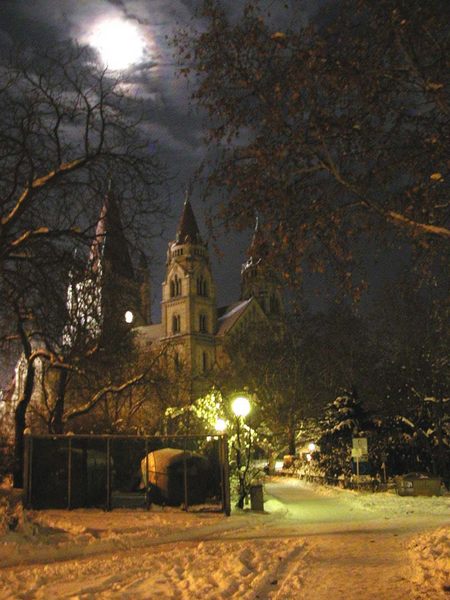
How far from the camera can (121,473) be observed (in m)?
18.8

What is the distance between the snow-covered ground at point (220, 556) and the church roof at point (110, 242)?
6118 millimetres

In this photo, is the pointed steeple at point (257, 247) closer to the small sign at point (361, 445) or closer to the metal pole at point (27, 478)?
the metal pole at point (27, 478)

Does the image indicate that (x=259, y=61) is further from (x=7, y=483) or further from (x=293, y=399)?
(x=293, y=399)

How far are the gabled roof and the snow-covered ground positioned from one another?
88.1 m

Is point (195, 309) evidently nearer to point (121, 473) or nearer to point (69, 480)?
point (121, 473)

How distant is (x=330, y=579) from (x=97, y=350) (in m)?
16.6

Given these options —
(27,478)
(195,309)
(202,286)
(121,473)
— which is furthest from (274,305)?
(27,478)

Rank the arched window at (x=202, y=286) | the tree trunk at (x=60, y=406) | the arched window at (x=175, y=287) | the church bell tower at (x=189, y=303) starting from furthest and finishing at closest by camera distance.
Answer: the arched window at (x=175, y=287), the arched window at (x=202, y=286), the church bell tower at (x=189, y=303), the tree trunk at (x=60, y=406)

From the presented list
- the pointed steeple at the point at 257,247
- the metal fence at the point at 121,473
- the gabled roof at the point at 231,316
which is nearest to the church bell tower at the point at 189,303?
the gabled roof at the point at 231,316

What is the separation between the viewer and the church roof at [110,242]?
51.5ft

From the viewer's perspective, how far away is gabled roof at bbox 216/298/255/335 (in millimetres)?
108562

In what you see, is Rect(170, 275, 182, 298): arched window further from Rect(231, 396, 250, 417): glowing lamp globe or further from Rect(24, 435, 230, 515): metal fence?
Rect(24, 435, 230, 515): metal fence

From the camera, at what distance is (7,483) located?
23.7 meters

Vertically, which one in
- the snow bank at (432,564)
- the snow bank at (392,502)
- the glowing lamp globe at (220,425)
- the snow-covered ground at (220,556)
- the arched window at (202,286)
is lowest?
the snow bank at (392,502)
